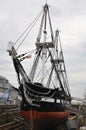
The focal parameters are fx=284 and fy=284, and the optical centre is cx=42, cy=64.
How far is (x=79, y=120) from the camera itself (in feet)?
125

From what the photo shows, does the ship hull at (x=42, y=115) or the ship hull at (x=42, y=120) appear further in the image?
the ship hull at (x=42, y=115)

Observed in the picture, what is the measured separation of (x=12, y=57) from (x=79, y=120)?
14.1 meters

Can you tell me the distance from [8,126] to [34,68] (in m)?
16.7

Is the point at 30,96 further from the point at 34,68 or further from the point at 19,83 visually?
the point at 34,68

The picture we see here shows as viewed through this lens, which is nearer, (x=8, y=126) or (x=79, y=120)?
(x=8, y=126)

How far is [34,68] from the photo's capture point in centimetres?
4303

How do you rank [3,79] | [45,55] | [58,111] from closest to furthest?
[58,111], [45,55], [3,79]

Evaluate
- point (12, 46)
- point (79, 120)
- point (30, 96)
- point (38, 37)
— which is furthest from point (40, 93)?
point (38, 37)

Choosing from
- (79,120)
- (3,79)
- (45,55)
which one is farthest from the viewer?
(3,79)

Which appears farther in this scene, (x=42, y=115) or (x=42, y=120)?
(x=42, y=115)

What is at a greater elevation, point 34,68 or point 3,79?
point 3,79

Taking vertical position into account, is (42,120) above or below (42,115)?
below

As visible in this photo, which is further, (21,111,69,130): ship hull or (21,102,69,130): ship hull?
(21,102,69,130): ship hull

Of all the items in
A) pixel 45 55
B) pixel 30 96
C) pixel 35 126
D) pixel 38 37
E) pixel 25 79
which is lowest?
pixel 35 126
